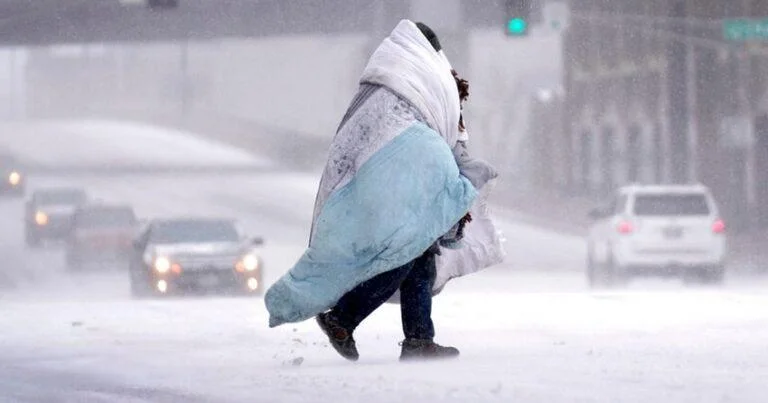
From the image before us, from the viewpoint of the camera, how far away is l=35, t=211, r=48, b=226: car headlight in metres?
25.2

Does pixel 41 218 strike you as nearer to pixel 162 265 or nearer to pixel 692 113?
pixel 162 265

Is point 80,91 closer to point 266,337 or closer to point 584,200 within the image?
point 584,200

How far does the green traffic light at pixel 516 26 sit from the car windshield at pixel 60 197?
7648mm

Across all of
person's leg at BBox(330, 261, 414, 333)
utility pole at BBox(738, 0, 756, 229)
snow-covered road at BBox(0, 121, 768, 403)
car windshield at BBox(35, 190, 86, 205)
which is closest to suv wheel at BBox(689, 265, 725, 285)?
snow-covered road at BBox(0, 121, 768, 403)

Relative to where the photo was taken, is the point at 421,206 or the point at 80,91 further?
the point at 80,91

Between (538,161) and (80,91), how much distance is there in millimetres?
7841

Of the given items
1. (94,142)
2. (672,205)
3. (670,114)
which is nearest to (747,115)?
(670,114)

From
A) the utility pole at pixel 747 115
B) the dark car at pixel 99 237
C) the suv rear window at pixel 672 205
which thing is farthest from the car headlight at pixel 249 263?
the utility pole at pixel 747 115

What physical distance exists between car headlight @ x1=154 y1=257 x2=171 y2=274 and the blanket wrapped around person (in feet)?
45.0

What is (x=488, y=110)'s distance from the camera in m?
27.7

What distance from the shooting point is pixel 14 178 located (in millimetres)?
26156

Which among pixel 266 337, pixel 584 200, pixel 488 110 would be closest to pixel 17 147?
pixel 488 110

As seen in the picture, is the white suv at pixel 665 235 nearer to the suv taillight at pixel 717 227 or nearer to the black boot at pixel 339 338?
the suv taillight at pixel 717 227

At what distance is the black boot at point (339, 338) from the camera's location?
805 centimetres
